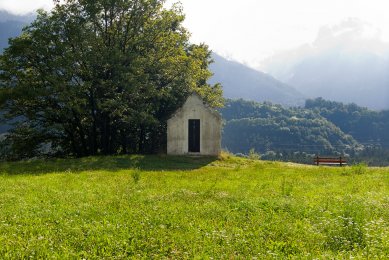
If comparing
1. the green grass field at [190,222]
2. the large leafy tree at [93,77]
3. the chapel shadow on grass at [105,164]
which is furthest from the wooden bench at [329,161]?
the green grass field at [190,222]

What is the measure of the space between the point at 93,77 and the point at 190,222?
34036 mm

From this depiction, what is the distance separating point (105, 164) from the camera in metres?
34.6

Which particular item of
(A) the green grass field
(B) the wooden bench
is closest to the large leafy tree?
(B) the wooden bench

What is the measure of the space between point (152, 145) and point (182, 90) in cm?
830

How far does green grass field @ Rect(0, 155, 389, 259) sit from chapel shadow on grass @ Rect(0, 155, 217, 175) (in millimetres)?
9831

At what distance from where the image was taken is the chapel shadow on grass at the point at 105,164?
31.0 metres

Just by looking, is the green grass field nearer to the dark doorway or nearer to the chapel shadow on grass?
the chapel shadow on grass

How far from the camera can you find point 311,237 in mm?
11492

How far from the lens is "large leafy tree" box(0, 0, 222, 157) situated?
1657 inches

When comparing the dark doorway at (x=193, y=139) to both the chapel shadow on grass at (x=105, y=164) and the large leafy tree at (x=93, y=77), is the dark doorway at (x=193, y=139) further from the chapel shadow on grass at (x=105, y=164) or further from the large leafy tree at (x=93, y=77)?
the large leafy tree at (x=93, y=77)

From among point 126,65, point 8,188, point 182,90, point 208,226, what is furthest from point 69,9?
point 208,226

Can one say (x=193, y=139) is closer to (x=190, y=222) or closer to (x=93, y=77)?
(x=93, y=77)

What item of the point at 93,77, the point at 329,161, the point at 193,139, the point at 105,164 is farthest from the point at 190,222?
the point at 329,161

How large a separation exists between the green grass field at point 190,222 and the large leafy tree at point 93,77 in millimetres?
22536
